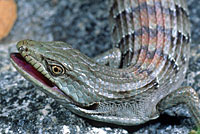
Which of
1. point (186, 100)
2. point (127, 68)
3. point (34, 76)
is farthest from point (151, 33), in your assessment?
point (34, 76)

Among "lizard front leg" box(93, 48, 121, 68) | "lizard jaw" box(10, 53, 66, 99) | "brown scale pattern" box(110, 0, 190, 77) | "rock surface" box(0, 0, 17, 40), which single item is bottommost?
"lizard jaw" box(10, 53, 66, 99)

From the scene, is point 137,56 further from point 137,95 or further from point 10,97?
point 10,97

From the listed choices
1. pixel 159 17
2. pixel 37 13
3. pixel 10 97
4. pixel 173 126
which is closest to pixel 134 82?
pixel 173 126

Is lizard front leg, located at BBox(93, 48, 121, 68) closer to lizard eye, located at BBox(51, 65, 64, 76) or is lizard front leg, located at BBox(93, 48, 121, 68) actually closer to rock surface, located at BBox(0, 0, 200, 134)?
rock surface, located at BBox(0, 0, 200, 134)

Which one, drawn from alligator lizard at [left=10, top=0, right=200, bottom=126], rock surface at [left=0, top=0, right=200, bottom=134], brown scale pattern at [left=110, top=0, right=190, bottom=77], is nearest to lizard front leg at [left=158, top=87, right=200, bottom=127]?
alligator lizard at [left=10, top=0, right=200, bottom=126]

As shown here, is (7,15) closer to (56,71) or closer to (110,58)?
(110,58)

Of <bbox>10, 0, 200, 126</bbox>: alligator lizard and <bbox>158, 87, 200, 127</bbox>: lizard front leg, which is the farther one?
<bbox>158, 87, 200, 127</bbox>: lizard front leg

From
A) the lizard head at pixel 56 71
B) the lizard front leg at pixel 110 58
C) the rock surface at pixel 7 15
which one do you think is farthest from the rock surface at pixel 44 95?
the lizard front leg at pixel 110 58

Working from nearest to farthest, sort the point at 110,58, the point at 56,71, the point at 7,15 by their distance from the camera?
the point at 56,71, the point at 110,58, the point at 7,15
